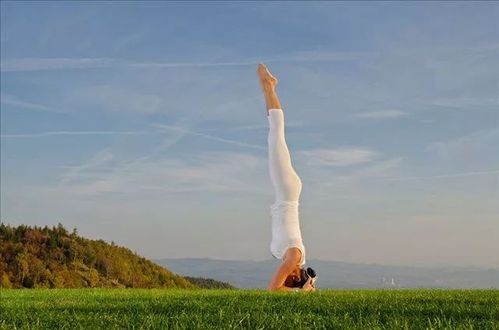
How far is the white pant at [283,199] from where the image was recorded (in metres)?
11.5

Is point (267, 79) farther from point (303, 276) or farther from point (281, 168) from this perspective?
point (303, 276)

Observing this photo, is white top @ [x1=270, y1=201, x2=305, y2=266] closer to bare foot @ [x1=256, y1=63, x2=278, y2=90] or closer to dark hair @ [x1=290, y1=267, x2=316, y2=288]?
dark hair @ [x1=290, y1=267, x2=316, y2=288]

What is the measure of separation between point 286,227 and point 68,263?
10.8 meters

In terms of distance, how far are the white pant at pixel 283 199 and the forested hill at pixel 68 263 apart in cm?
980

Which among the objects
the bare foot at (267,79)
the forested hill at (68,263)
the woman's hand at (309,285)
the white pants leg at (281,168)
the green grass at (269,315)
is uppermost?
the bare foot at (267,79)

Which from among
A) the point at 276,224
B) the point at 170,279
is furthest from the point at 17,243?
the point at 276,224

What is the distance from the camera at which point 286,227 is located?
37.8 ft

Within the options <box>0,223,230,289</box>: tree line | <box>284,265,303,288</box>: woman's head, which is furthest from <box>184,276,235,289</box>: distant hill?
<box>284,265,303,288</box>: woman's head

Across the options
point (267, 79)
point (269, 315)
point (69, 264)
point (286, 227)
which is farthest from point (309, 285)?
point (69, 264)

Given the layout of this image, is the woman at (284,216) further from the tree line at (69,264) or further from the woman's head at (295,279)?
the tree line at (69,264)

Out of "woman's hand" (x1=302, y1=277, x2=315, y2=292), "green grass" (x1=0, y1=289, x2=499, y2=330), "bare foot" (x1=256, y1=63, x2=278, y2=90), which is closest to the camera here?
"green grass" (x1=0, y1=289, x2=499, y2=330)

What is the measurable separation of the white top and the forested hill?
9.79 meters

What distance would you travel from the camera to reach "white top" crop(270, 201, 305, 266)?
453 inches

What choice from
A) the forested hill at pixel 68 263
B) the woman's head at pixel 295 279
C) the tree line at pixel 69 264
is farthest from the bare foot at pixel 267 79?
the forested hill at pixel 68 263
